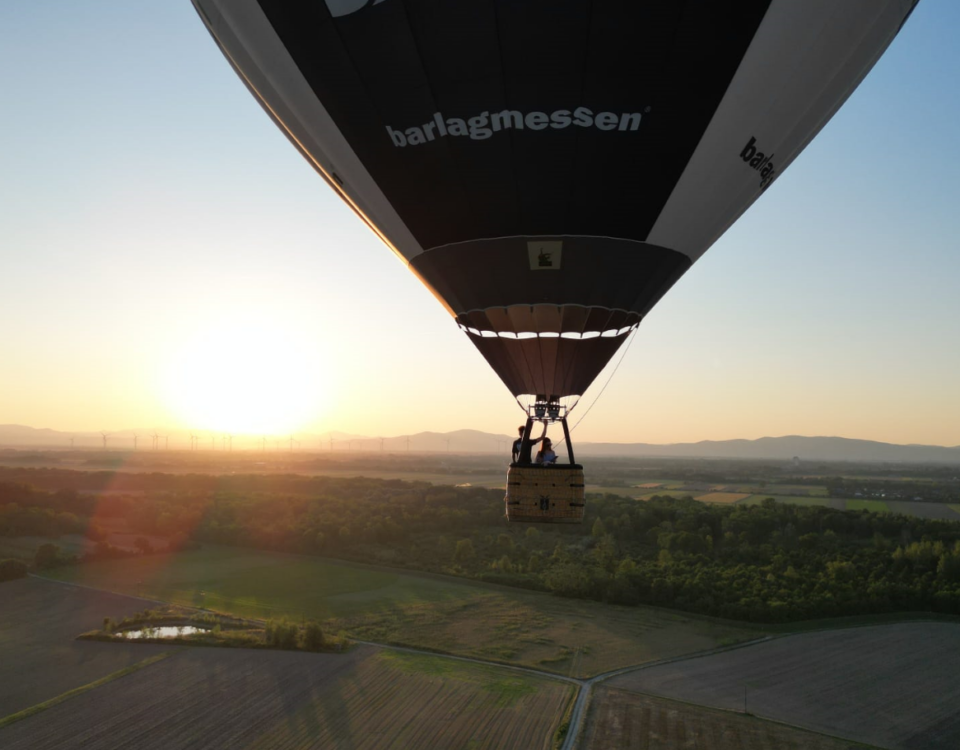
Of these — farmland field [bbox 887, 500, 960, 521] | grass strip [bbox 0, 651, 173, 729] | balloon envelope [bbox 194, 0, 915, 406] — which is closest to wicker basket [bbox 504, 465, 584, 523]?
balloon envelope [bbox 194, 0, 915, 406]

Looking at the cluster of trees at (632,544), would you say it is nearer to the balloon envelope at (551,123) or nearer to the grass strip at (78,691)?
the grass strip at (78,691)

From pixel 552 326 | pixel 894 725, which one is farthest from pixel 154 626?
pixel 894 725

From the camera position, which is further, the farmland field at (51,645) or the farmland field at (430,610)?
the farmland field at (430,610)

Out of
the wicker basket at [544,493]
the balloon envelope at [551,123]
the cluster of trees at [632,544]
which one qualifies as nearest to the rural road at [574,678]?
the cluster of trees at [632,544]

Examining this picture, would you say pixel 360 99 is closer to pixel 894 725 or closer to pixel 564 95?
pixel 564 95

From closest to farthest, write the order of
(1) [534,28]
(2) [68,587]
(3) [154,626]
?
(1) [534,28] < (3) [154,626] < (2) [68,587]

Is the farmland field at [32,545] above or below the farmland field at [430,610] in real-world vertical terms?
above

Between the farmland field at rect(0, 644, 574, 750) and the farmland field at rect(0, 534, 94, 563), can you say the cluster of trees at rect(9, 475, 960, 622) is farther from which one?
the farmland field at rect(0, 644, 574, 750)

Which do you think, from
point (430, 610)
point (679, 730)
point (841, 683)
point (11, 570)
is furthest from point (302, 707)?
point (11, 570)
